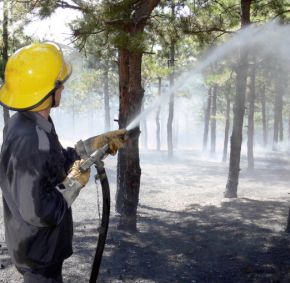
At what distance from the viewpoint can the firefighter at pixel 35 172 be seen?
279 centimetres

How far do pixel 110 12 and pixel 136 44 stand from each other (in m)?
0.89

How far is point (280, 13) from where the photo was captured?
12586mm

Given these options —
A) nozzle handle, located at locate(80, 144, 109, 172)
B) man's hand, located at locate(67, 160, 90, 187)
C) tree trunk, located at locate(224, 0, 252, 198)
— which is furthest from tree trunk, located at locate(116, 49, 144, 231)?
tree trunk, located at locate(224, 0, 252, 198)

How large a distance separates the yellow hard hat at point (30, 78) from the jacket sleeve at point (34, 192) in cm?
52

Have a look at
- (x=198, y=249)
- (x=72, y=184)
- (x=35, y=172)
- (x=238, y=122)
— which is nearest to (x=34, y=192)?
(x=35, y=172)

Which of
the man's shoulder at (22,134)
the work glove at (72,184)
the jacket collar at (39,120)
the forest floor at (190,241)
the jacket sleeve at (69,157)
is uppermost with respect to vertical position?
the jacket collar at (39,120)

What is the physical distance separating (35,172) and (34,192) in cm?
15

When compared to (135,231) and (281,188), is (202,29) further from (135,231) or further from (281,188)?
(281,188)

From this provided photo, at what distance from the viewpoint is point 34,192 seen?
2758mm

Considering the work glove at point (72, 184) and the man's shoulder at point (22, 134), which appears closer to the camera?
the man's shoulder at point (22, 134)

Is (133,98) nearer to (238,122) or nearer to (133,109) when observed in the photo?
(133,109)

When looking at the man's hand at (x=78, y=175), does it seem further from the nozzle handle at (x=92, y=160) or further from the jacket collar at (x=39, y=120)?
the jacket collar at (x=39, y=120)

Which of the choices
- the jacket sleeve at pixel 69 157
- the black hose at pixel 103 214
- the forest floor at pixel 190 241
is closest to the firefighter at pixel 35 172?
the black hose at pixel 103 214

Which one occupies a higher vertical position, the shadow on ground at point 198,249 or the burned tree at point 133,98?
the burned tree at point 133,98
